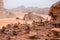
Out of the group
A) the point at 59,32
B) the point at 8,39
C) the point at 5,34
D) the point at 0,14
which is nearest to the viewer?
the point at 59,32

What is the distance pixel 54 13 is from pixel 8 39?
202cm

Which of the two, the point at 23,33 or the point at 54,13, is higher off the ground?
the point at 54,13

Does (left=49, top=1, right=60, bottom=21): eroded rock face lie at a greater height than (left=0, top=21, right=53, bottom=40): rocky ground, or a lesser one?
greater

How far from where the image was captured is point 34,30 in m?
7.79

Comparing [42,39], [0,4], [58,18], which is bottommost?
[42,39]

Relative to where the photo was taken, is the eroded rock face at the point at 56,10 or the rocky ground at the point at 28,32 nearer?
the eroded rock face at the point at 56,10

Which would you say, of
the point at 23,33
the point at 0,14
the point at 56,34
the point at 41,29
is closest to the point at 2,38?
the point at 23,33

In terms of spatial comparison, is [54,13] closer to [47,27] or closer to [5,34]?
[47,27]

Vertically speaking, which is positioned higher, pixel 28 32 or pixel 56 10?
pixel 56 10

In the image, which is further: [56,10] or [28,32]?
[28,32]

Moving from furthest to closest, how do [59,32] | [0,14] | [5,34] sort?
[0,14] → [5,34] → [59,32]

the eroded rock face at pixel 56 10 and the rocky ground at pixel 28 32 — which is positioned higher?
the eroded rock face at pixel 56 10

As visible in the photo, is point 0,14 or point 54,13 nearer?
point 54,13

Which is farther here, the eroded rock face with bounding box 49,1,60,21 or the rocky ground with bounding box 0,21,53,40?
the rocky ground with bounding box 0,21,53,40
